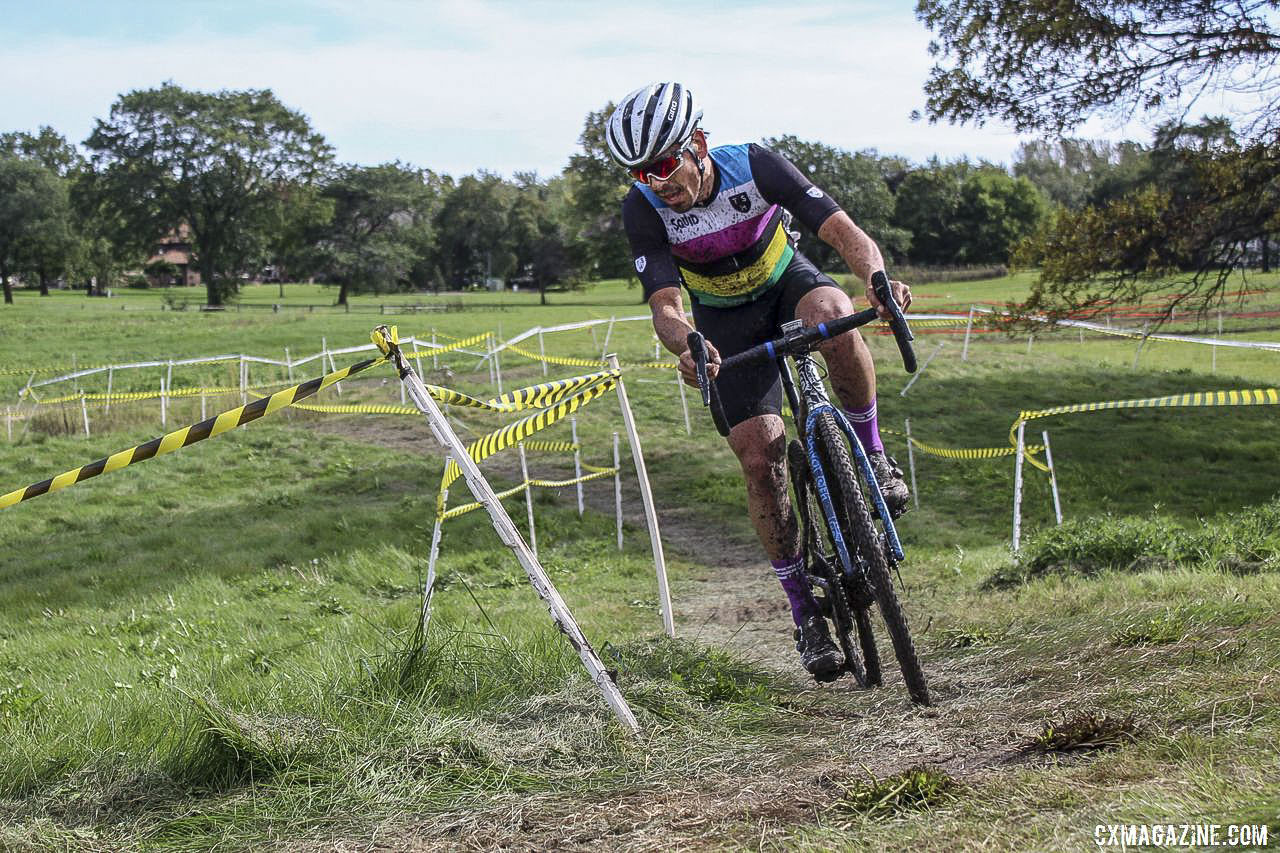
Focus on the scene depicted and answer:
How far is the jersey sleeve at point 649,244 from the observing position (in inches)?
215

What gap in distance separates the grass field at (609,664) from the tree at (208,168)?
68.2 meters

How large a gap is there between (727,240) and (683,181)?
1.28 ft

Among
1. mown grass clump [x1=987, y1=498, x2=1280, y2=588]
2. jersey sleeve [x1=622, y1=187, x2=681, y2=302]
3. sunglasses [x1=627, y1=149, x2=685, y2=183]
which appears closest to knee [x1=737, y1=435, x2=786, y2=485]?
jersey sleeve [x1=622, y1=187, x2=681, y2=302]

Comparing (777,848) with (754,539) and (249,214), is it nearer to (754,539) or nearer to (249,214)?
(754,539)

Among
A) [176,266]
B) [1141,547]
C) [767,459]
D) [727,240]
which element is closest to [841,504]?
[767,459]

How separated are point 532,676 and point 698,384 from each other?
145 cm

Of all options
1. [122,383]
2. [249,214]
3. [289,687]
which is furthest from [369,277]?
[289,687]

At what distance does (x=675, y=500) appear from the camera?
1426cm

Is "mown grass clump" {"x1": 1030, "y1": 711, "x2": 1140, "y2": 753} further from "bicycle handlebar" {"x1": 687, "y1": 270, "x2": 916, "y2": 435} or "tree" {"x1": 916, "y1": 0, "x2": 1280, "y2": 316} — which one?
"tree" {"x1": 916, "y1": 0, "x2": 1280, "y2": 316}

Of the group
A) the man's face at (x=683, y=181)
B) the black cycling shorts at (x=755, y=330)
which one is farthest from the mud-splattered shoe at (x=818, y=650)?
the man's face at (x=683, y=181)

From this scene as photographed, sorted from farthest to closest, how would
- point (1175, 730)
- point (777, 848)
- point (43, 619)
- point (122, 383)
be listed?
point (122, 383) → point (43, 619) → point (1175, 730) → point (777, 848)

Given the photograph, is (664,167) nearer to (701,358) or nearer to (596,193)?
(701,358)

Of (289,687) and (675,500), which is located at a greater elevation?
(289,687)

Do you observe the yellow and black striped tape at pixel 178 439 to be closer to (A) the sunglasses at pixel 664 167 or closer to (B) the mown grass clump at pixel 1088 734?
(A) the sunglasses at pixel 664 167
